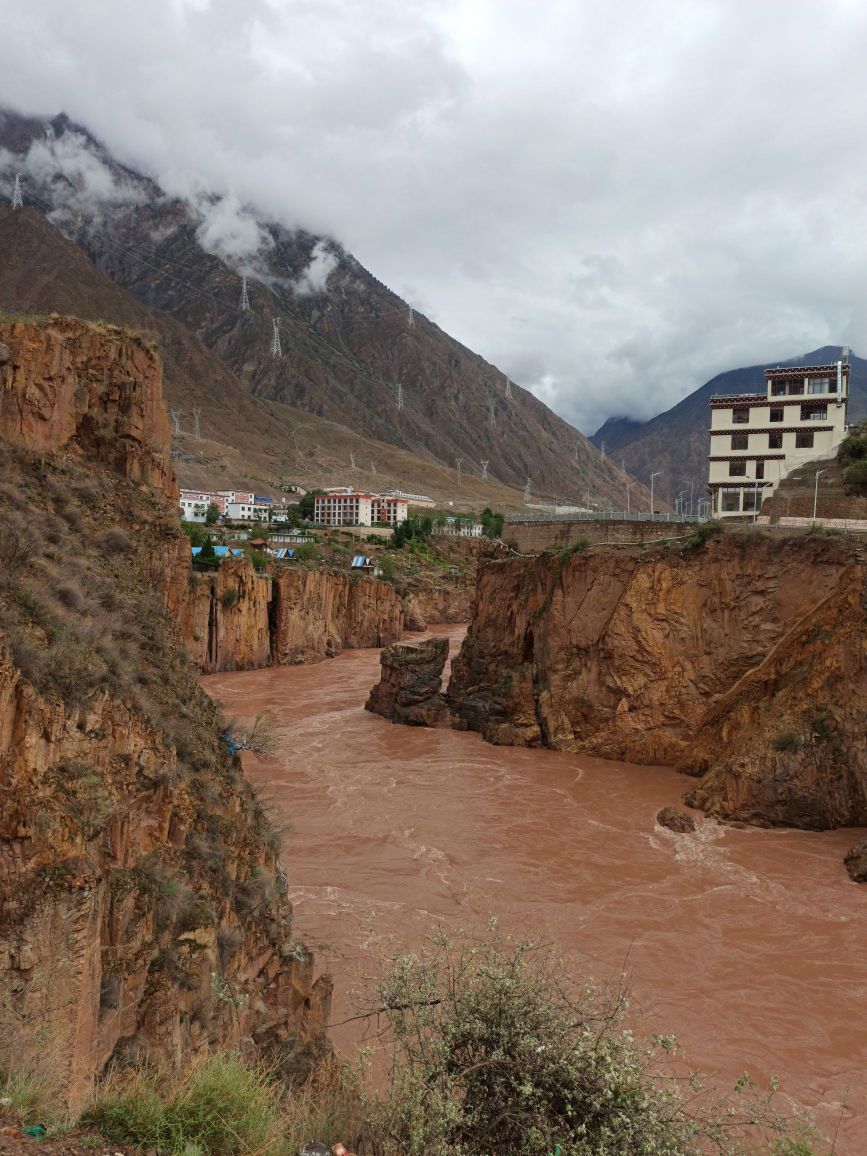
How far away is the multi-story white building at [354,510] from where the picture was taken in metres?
93.1

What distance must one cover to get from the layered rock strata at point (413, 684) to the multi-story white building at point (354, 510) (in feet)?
198

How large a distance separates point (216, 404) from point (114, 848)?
14997 cm

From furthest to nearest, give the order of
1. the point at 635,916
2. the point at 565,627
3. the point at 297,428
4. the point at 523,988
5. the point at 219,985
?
the point at 297,428
the point at 565,627
the point at 635,916
the point at 219,985
the point at 523,988

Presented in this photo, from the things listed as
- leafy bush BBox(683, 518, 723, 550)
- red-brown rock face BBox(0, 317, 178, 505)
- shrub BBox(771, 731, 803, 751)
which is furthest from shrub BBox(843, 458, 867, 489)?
red-brown rock face BBox(0, 317, 178, 505)

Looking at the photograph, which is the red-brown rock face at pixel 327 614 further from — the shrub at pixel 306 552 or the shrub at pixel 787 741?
the shrub at pixel 787 741

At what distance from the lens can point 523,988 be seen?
5980 mm

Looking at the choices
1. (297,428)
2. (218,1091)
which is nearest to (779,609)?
(218,1091)

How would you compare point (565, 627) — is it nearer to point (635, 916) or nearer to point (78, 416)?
point (635, 916)

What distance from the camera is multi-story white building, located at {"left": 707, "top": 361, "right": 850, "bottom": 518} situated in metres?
35.4

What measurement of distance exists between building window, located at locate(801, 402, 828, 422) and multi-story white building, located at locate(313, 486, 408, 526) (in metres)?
61.4

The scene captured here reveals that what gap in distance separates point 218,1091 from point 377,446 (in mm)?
161312

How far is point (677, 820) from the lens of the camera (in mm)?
18938

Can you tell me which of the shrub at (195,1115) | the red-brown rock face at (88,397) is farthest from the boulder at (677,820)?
the shrub at (195,1115)

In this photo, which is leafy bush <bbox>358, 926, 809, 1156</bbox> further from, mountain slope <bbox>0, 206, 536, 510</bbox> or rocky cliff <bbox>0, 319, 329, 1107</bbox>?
mountain slope <bbox>0, 206, 536, 510</bbox>
